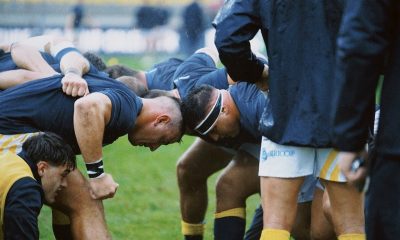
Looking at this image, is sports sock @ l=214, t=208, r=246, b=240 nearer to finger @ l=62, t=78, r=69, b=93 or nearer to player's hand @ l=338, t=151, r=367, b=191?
finger @ l=62, t=78, r=69, b=93

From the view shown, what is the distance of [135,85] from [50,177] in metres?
1.54

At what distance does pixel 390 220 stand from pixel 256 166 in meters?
2.98

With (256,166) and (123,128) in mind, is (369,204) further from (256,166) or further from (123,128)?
(256,166)

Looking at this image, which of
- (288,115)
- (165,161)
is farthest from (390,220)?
(165,161)

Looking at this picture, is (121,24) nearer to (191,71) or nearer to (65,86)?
(191,71)

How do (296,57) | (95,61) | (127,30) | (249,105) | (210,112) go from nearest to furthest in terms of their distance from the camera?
1. (296,57)
2. (210,112)
3. (249,105)
4. (95,61)
5. (127,30)

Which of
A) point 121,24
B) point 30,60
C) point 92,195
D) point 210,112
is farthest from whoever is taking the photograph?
point 121,24

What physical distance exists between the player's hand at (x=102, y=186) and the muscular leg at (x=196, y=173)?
1.56 m

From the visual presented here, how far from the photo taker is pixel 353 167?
3354 millimetres

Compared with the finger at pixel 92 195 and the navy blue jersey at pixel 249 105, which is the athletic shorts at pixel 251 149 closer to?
the navy blue jersey at pixel 249 105

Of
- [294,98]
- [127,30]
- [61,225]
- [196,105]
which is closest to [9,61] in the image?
[61,225]

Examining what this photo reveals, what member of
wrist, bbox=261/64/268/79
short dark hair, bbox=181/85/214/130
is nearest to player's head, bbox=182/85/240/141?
short dark hair, bbox=181/85/214/130

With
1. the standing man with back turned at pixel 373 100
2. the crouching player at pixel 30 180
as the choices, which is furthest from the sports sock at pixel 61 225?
the standing man with back turned at pixel 373 100

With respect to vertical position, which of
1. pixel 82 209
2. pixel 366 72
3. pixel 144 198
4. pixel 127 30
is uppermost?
pixel 366 72
